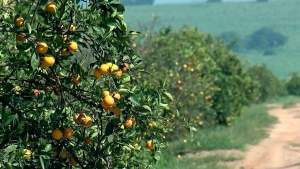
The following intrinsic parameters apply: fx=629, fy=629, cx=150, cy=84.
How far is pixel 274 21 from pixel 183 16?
13.7m

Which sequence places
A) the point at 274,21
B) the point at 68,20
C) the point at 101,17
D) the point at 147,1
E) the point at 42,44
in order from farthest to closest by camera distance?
the point at 147,1 → the point at 274,21 → the point at 68,20 → the point at 101,17 → the point at 42,44

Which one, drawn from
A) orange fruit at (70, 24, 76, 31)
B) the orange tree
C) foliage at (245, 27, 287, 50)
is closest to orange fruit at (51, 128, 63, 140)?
the orange tree

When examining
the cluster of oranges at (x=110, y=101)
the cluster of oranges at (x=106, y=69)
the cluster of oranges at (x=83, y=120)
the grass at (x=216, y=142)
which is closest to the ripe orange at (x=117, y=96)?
the cluster of oranges at (x=110, y=101)

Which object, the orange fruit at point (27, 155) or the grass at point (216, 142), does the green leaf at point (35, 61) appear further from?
the grass at point (216, 142)

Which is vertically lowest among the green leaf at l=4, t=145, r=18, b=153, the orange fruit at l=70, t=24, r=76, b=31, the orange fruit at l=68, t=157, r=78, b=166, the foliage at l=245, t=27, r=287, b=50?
the foliage at l=245, t=27, r=287, b=50

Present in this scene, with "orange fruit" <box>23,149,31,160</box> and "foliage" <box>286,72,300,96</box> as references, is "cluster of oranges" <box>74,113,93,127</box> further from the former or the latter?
"foliage" <box>286,72,300,96</box>

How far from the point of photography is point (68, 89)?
3.90 meters

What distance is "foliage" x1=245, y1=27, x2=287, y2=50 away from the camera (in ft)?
266

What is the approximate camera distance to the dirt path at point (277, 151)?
12258mm

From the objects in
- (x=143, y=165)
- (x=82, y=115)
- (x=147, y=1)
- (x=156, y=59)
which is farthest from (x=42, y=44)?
(x=147, y=1)

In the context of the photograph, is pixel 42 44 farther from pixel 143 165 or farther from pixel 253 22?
pixel 253 22

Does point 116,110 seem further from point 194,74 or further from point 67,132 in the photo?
point 194,74

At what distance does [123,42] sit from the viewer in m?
3.61

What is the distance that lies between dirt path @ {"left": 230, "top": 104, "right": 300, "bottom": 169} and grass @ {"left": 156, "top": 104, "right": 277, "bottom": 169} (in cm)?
27
